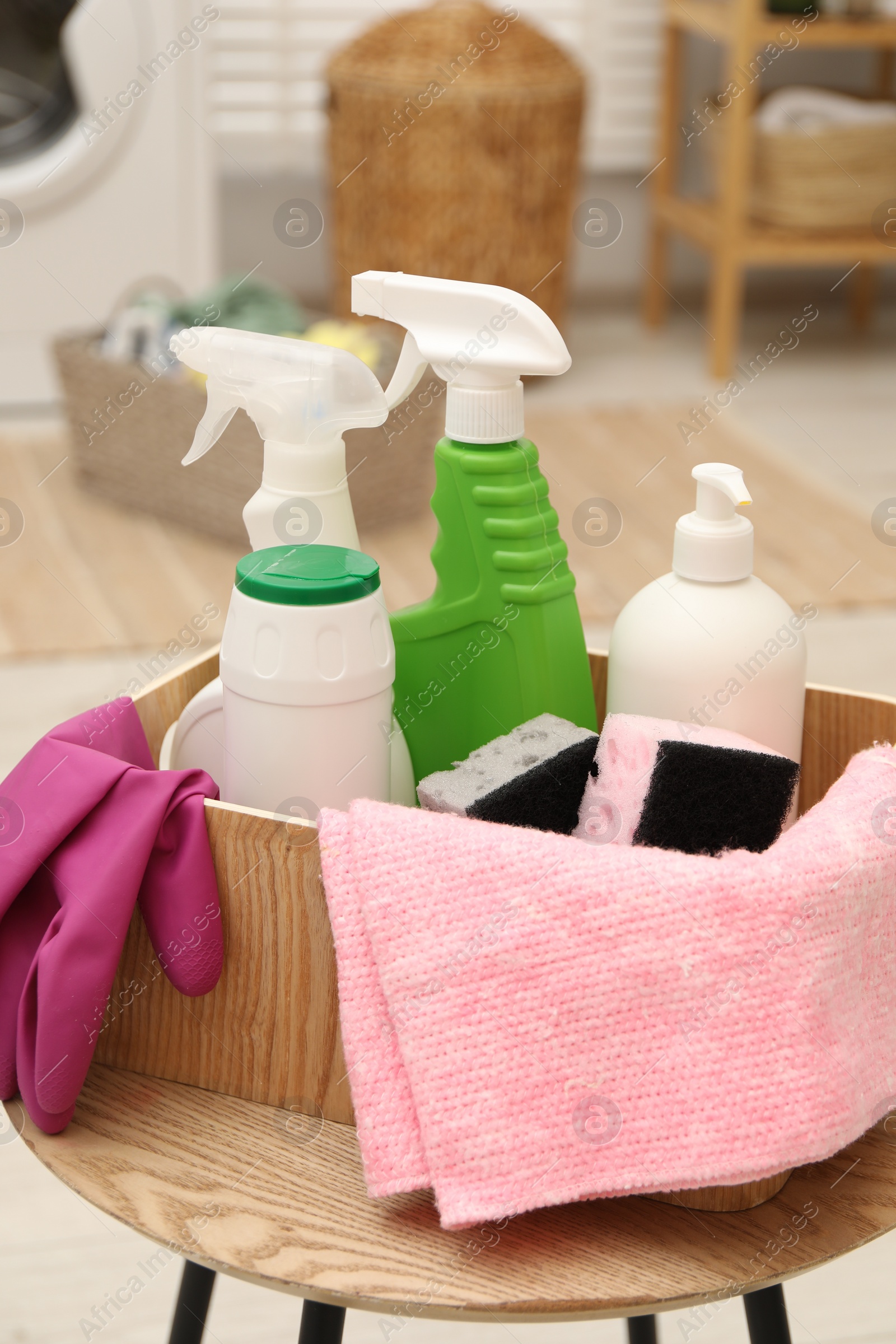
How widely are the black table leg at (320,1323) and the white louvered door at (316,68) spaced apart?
7.38ft

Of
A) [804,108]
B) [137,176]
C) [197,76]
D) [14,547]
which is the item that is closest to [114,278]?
[137,176]

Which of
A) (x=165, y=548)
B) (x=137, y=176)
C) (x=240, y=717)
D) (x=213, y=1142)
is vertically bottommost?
(x=165, y=548)

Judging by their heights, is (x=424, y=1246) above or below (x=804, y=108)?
above

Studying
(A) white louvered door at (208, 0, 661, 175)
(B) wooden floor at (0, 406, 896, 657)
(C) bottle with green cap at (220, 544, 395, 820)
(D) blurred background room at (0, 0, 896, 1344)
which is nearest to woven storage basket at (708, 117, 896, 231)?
(D) blurred background room at (0, 0, 896, 1344)

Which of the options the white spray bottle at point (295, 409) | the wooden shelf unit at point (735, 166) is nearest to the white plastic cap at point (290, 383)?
the white spray bottle at point (295, 409)

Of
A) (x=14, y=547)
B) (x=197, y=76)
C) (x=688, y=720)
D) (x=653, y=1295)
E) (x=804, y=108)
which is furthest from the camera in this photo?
(x=804, y=108)

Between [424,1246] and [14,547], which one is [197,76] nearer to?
[14,547]

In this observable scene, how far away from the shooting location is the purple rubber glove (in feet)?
1.38

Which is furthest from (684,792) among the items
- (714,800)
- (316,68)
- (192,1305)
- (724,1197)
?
(316,68)

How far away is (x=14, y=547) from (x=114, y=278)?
23.1 inches

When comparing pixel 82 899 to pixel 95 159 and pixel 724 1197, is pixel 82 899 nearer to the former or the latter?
pixel 724 1197

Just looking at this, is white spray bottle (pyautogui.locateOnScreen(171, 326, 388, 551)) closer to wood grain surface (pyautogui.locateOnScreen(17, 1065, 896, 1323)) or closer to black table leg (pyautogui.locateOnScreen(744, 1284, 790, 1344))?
wood grain surface (pyautogui.locateOnScreen(17, 1065, 896, 1323))

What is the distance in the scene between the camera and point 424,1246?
1.33 ft

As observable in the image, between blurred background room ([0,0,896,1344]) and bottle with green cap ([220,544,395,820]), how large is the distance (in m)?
0.63
